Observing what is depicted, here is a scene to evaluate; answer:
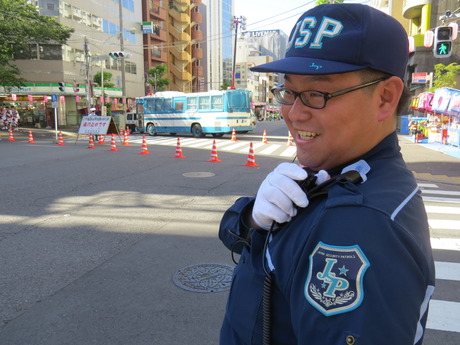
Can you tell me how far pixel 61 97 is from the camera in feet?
119

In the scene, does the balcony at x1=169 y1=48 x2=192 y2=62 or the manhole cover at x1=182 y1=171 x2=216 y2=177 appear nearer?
the manhole cover at x1=182 y1=171 x2=216 y2=177

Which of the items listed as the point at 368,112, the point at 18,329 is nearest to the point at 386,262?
the point at 368,112

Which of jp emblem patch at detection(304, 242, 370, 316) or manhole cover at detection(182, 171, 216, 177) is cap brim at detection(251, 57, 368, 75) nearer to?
jp emblem patch at detection(304, 242, 370, 316)

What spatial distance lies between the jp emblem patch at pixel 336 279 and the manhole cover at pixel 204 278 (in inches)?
124

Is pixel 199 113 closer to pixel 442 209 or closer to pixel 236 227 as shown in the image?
pixel 442 209

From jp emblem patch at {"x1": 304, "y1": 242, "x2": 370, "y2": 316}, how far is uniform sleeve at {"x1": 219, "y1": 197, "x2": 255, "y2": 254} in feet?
1.91

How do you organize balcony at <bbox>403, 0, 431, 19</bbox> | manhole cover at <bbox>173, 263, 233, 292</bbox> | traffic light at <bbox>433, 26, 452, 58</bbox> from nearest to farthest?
1. manhole cover at <bbox>173, 263, 233, 292</bbox>
2. traffic light at <bbox>433, 26, 452, 58</bbox>
3. balcony at <bbox>403, 0, 431, 19</bbox>

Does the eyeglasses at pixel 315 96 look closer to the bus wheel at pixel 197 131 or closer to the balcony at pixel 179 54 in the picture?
the bus wheel at pixel 197 131

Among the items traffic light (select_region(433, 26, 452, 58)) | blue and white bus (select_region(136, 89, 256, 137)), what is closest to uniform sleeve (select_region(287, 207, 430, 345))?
traffic light (select_region(433, 26, 452, 58))

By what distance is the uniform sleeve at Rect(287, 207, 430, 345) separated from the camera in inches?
31.1

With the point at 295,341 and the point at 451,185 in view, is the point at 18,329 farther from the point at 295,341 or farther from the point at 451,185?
the point at 451,185

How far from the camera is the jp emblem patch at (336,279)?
0.81 m

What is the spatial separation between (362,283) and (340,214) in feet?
0.52

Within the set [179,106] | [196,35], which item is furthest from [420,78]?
[196,35]
